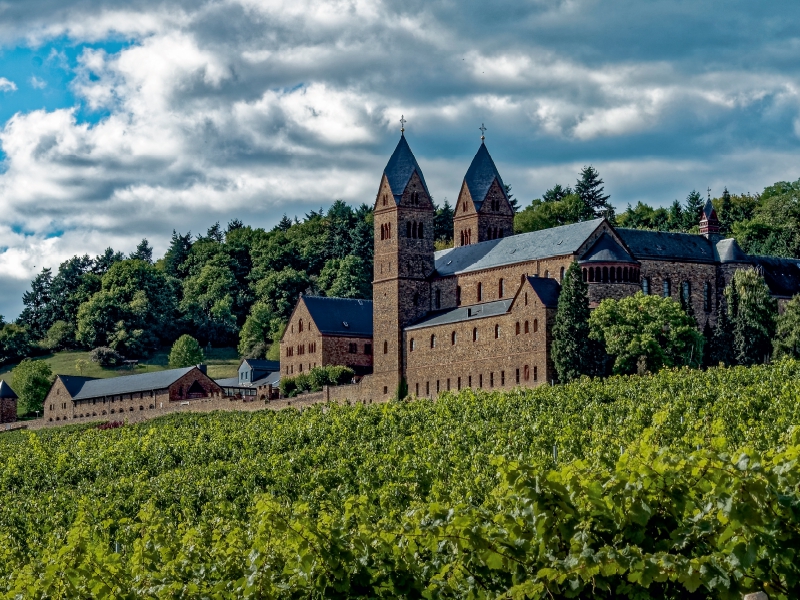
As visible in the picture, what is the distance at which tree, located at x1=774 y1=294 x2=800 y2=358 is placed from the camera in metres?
69.2

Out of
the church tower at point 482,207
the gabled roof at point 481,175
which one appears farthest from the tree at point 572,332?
the gabled roof at point 481,175

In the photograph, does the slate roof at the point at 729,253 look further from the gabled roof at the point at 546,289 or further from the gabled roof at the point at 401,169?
the gabled roof at the point at 401,169

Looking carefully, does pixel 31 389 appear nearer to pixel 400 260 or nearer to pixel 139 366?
pixel 139 366

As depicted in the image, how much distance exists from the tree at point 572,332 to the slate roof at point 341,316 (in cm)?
2251

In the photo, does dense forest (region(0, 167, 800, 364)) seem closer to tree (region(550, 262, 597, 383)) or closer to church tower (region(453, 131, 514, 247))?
church tower (region(453, 131, 514, 247))

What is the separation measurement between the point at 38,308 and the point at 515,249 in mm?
76896

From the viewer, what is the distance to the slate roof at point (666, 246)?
248ft

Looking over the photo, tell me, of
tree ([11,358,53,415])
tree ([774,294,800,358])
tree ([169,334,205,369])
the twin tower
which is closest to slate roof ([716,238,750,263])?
tree ([774,294,800,358])

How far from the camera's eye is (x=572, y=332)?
2574 inches

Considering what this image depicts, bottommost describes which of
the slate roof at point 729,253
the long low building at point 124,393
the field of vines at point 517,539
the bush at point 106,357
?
the field of vines at point 517,539

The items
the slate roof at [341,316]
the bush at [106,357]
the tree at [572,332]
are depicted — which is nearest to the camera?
the tree at [572,332]

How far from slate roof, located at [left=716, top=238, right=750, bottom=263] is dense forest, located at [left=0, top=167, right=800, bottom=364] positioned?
86.2 ft

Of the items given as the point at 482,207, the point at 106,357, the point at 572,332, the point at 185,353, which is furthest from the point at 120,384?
the point at 572,332

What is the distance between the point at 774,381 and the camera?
46.8 metres
